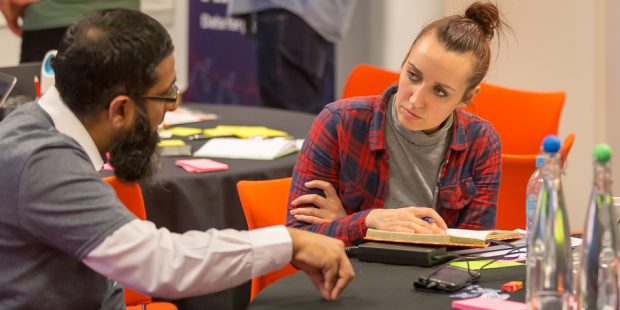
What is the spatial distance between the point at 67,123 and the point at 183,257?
1.17 feet

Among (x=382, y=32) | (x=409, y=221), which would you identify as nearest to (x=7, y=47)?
(x=382, y=32)

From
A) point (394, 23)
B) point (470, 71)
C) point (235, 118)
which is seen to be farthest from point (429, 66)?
point (394, 23)

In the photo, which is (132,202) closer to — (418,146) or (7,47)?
(418,146)

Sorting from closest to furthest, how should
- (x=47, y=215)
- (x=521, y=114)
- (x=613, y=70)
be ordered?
(x=47, y=215)
(x=521, y=114)
(x=613, y=70)

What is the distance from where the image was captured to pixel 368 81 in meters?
4.95

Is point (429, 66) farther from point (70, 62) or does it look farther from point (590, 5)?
point (590, 5)

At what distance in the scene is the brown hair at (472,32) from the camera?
2643mm

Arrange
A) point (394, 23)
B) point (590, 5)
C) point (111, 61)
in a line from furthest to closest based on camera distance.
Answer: point (394, 23), point (590, 5), point (111, 61)

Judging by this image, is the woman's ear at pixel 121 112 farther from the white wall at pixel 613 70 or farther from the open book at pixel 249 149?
the white wall at pixel 613 70

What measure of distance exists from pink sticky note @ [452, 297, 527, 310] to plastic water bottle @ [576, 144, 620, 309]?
13cm

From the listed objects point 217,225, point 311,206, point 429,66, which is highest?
point 429,66

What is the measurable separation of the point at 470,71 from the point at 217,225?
1.15 m

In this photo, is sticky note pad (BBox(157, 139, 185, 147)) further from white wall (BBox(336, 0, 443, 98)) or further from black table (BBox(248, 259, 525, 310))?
white wall (BBox(336, 0, 443, 98))

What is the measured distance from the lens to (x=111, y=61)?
189cm
